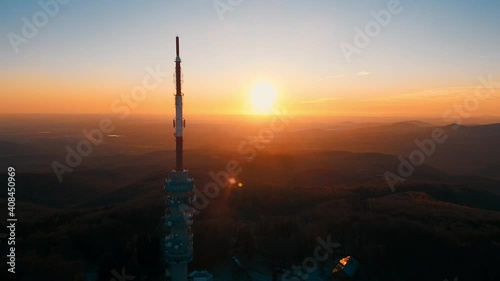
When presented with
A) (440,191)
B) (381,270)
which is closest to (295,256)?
(381,270)

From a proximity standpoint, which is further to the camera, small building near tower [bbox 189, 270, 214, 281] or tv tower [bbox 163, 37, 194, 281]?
tv tower [bbox 163, 37, 194, 281]

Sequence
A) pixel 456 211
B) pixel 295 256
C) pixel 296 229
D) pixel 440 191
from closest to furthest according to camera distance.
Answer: pixel 295 256 → pixel 296 229 → pixel 456 211 → pixel 440 191

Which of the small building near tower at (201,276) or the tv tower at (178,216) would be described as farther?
the tv tower at (178,216)

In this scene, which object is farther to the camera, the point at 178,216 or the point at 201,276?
the point at 178,216

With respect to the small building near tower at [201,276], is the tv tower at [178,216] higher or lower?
higher

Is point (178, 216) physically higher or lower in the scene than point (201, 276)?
higher

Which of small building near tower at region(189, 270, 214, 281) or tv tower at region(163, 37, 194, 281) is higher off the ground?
tv tower at region(163, 37, 194, 281)

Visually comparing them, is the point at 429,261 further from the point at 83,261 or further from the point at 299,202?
the point at 83,261

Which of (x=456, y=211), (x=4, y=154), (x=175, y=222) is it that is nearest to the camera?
(x=175, y=222)
